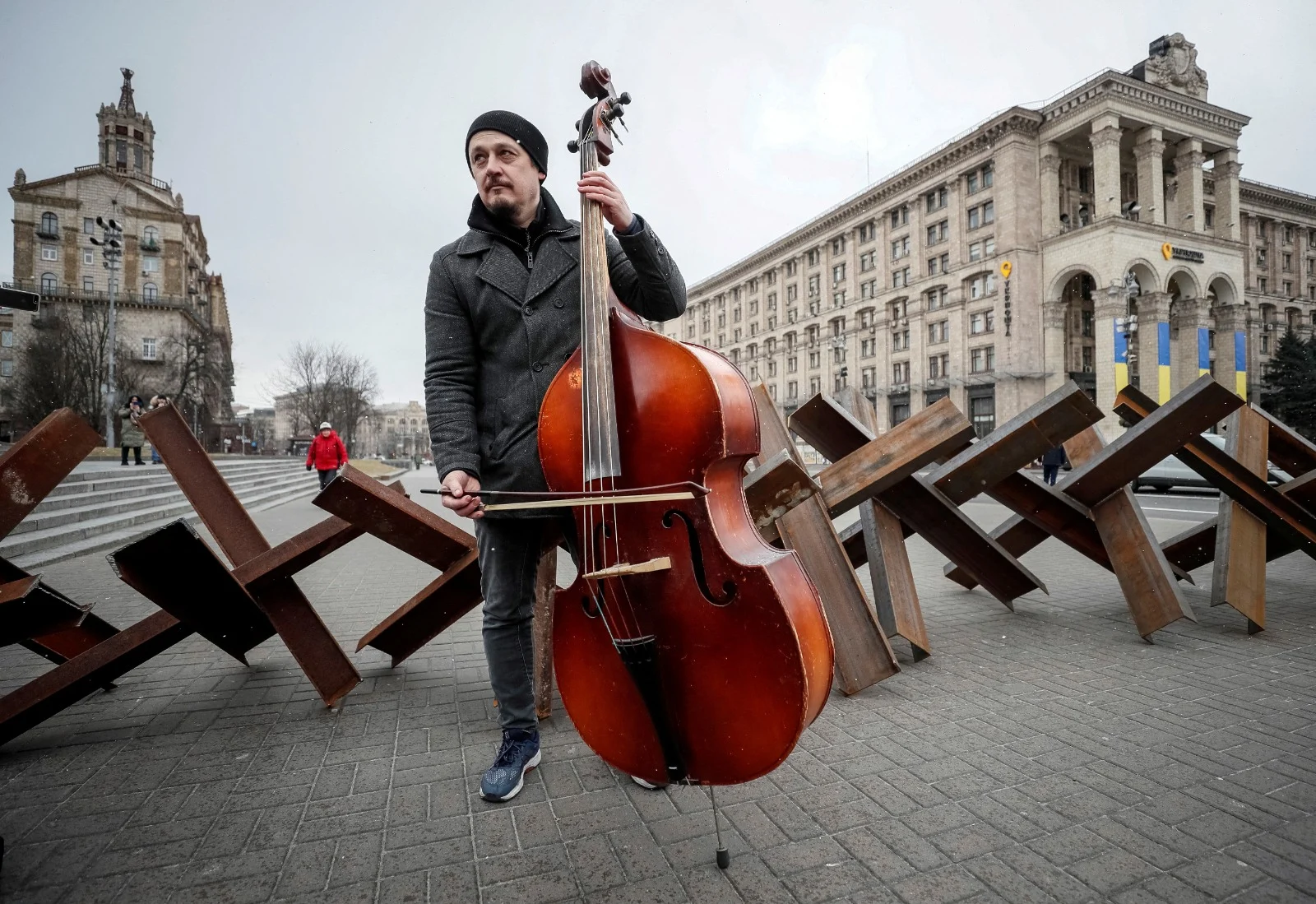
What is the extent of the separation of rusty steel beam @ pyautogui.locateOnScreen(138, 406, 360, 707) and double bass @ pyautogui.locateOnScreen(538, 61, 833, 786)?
168 cm

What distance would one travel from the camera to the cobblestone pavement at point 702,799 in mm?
1745

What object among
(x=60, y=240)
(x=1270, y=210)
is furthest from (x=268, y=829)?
(x=1270, y=210)

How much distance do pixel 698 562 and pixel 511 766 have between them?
1.19 m

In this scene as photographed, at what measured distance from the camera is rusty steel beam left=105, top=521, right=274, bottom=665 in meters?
2.39

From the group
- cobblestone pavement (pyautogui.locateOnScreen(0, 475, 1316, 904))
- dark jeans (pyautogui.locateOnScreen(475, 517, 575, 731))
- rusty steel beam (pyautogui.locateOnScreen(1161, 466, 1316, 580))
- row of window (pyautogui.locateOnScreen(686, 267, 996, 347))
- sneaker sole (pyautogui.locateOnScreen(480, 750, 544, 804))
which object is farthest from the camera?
row of window (pyautogui.locateOnScreen(686, 267, 996, 347))

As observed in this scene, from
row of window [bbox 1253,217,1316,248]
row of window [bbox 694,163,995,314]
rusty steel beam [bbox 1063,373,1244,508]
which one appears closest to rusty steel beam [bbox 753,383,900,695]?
rusty steel beam [bbox 1063,373,1244,508]

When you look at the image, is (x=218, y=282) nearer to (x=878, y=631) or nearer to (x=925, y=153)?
(x=925, y=153)

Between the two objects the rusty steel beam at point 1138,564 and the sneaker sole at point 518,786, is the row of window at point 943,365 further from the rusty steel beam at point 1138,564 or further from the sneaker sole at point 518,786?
the sneaker sole at point 518,786

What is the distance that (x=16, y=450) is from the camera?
271 cm

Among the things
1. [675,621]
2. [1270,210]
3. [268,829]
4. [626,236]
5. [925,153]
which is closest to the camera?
[675,621]

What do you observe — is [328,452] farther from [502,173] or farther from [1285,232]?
[1285,232]

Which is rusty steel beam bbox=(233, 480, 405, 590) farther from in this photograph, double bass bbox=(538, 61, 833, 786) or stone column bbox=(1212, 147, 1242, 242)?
stone column bbox=(1212, 147, 1242, 242)

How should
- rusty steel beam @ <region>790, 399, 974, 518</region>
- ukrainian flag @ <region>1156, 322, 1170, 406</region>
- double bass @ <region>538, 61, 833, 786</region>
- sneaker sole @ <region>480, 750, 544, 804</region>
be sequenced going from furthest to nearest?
1. ukrainian flag @ <region>1156, 322, 1170, 406</region>
2. rusty steel beam @ <region>790, 399, 974, 518</region>
3. sneaker sole @ <region>480, 750, 544, 804</region>
4. double bass @ <region>538, 61, 833, 786</region>

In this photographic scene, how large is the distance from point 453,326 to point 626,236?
0.76 metres
